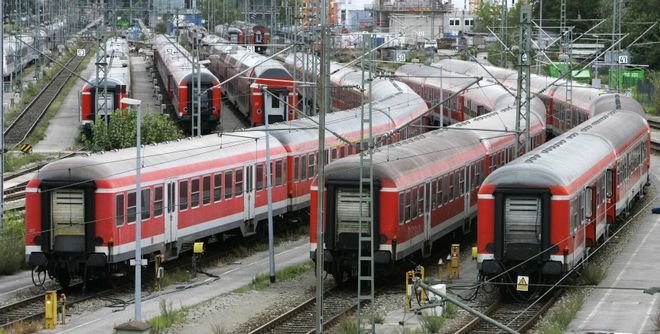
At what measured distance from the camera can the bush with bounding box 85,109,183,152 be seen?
172 ft

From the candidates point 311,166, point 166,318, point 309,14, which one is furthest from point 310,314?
point 309,14

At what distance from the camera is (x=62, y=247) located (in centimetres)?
2992

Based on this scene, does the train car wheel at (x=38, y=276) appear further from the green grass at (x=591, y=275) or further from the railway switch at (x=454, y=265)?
the green grass at (x=591, y=275)

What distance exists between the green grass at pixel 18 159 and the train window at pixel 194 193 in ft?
76.8

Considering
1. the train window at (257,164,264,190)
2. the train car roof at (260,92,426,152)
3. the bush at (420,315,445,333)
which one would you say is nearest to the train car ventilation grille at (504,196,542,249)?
the bush at (420,315,445,333)

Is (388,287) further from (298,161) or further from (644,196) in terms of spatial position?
(644,196)

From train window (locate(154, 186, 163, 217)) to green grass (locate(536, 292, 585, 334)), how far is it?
9149 mm

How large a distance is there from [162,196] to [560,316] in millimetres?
10018

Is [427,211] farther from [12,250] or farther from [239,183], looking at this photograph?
[12,250]

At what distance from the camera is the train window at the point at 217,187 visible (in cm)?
3481

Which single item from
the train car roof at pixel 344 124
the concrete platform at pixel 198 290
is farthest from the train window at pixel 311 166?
the concrete platform at pixel 198 290

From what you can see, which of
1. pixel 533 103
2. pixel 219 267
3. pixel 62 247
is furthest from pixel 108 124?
pixel 62 247

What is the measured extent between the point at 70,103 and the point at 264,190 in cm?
5308

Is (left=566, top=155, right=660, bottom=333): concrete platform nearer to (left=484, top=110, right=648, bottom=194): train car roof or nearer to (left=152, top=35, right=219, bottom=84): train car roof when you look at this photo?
(left=484, top=110, right=648, bottom=194): train car roof
